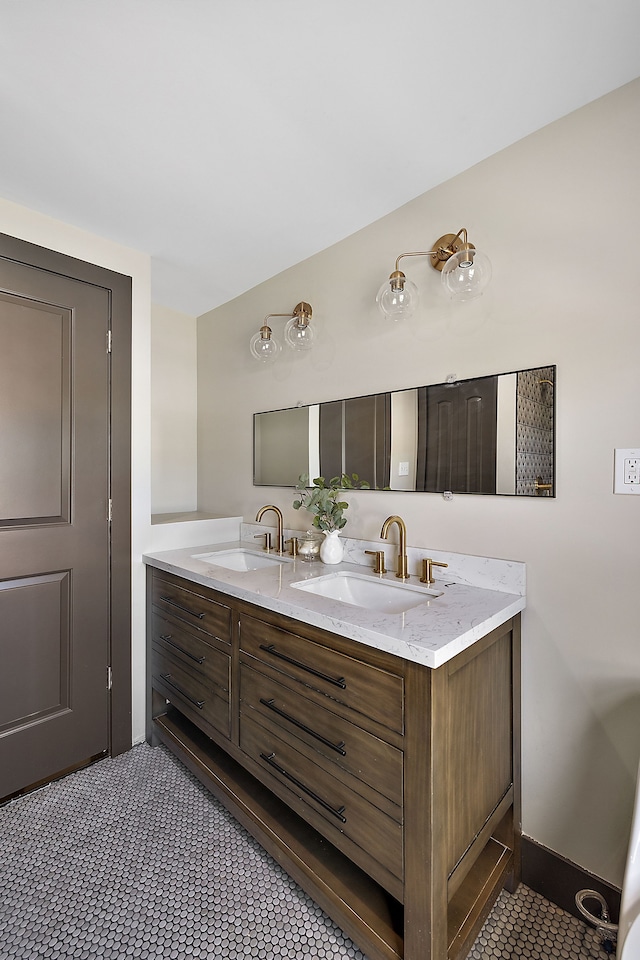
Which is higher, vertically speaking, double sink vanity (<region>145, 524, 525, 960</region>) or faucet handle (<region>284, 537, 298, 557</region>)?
faucet handle (<region>284, 537, 298, 557</region>)

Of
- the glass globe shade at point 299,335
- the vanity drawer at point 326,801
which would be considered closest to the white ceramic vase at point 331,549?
the vanity drawer at point 326,801

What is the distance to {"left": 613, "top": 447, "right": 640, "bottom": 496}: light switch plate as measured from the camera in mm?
1201

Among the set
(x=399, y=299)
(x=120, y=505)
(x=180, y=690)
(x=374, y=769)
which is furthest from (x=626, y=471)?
(x=120, y=505)

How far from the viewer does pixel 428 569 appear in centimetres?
159

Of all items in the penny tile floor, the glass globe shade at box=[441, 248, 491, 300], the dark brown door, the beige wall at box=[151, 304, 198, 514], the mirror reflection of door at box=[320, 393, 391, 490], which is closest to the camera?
the penny tile floor

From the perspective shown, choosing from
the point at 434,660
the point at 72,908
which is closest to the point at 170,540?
the point at 72,908

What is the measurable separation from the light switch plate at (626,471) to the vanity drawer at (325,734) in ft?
3.14

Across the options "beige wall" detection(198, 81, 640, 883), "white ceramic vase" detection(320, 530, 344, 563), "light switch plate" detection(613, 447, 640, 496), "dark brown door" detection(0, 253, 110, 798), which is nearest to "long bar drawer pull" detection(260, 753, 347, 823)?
"beige wall" detection(198, 81, 640, 883)

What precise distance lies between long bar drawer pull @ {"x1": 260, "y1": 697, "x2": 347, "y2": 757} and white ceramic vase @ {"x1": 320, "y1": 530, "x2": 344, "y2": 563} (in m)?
0.64

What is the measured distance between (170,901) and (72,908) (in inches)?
11.5

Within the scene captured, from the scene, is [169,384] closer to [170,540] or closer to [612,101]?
[170,540]

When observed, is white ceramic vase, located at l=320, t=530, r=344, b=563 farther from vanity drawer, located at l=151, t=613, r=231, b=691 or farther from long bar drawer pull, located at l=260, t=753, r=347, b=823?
long bar drawer pull, located at l=260, t=753, r=347, b=823

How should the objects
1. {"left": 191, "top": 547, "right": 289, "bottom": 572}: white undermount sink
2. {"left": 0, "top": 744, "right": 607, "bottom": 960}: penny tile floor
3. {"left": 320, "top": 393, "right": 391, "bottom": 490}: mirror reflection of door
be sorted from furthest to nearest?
{"left": 191, "top": 547, "right": 289, "bottom": 572}: white undermount sink
{"left": 320, "top": 393, "right": 391, "bottom": 490}: mirror reflection of door
{"left": 0, "top": 744, "right": 607, "bottom": 960}: penny tile floor

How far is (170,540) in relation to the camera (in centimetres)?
225
